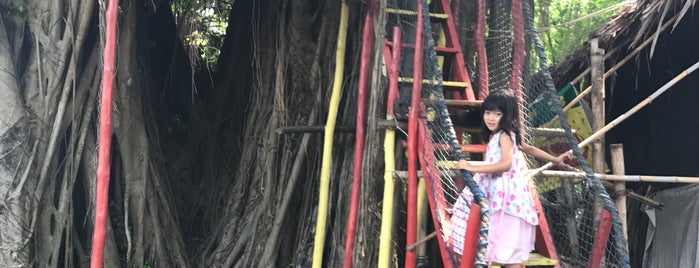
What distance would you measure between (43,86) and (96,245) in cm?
157

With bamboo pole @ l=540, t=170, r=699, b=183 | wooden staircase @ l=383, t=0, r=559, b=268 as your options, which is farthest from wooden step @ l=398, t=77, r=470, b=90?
bamboo pole @ l=540, t=170, r=699, b=183

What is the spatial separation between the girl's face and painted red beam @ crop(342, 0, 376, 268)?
1.47 metres

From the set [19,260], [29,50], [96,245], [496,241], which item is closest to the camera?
[496,241]

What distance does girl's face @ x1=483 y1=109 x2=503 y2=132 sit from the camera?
304 cm

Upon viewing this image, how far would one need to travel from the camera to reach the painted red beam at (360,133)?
4367mm

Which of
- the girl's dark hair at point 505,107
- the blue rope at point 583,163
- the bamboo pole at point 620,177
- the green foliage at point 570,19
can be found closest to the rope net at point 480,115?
the blue rope at point 583,163

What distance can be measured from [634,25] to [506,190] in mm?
2870

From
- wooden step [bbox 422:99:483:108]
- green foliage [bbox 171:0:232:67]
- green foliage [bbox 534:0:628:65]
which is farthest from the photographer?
green foliage [bbox 534:0:628:65]

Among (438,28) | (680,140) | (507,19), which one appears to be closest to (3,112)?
(438,28)

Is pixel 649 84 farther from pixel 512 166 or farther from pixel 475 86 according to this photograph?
pixel 512 166

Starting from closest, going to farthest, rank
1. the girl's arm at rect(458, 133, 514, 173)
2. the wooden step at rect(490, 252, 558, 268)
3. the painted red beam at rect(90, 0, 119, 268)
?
the girl's arm at rect(458, 133, 514, 173), the wooden step at rect(490, 252, 558, 268), the painted red beam at rect(90, 0, 119, 268)

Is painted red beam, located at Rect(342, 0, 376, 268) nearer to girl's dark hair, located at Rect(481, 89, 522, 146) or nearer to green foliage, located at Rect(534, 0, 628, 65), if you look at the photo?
girl's dark hair, located at Rect(481, 89, 522, 146)

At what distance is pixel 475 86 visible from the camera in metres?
5.05

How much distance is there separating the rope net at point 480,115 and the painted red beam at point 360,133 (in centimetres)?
21
